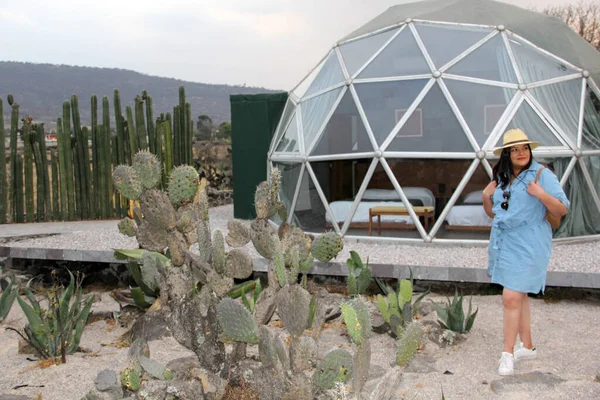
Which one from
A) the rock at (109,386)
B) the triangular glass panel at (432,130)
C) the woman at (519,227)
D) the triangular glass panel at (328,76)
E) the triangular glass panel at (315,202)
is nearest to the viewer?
the rock at (109,386)

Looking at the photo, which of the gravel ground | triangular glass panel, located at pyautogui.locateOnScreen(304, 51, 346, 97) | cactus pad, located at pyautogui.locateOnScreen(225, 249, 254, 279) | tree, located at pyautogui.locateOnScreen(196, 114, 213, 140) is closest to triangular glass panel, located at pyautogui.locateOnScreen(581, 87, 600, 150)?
the gravel ground

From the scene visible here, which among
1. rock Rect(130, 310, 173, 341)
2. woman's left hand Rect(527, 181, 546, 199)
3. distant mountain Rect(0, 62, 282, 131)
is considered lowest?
rock Rect(130, 310, 173, 341)

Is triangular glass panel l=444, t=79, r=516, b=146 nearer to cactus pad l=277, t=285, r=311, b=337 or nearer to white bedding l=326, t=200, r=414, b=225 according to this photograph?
white bedding l=326, t=200, r=414, b=225

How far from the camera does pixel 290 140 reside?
33.0 feet

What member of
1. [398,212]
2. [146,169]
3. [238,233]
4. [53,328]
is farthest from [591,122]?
[53,328]

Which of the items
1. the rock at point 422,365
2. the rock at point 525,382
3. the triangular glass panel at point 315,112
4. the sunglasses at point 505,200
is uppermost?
the triangular glass panel at point 315,112

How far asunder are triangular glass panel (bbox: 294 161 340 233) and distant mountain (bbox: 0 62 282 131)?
51.6 meters

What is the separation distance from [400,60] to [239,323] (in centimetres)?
669

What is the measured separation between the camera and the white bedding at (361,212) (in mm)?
8477

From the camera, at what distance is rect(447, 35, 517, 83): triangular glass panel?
28.0 feet

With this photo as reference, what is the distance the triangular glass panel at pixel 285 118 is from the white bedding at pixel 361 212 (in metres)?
2.20

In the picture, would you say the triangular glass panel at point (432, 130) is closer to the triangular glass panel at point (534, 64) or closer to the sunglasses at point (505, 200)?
the triangular glass panel at point (534, 64)

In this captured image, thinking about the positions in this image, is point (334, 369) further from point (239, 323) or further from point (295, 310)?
point (239, 323)

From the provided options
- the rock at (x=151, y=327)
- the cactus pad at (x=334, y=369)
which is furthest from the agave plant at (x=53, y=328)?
the cactus pad at (x=334, y=369)
